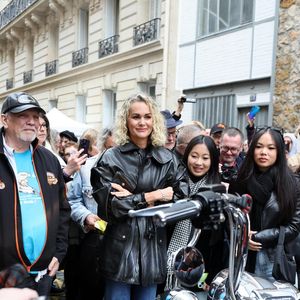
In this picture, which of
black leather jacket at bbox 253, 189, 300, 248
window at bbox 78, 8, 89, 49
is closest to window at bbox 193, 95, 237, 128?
black leather jacket at bbox 253, 189, 300, 248

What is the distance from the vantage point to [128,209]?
2414 mm

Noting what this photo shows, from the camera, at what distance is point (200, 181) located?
3.18m

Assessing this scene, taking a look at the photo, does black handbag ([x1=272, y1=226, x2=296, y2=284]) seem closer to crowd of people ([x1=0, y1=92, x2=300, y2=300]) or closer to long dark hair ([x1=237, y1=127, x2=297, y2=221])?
crowd of people ([x1=0, y1=92, x2=300, y2=300])

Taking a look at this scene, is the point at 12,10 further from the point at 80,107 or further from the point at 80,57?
the point at 80,107

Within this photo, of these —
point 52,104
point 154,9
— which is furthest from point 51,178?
point 52,104

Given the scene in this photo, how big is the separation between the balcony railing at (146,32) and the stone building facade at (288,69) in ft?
14.5

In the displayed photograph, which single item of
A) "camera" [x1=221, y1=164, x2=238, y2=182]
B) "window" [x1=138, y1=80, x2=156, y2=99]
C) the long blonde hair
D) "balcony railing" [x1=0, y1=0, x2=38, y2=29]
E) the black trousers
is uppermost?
"balcony railing" [x1=0, y1=0, x2=38, y2=29]

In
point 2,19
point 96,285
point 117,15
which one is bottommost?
point 96,285

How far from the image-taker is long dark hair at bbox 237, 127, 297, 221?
2.85m

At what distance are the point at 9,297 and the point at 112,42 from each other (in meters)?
13.7

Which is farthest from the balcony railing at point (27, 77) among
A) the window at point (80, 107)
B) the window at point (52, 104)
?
the window at point (80, 107)

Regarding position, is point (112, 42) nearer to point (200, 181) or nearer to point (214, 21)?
point (214, 21)

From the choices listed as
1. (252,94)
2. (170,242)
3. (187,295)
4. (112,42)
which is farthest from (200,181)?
(112,42)

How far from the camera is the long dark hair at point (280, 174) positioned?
9.35ft
